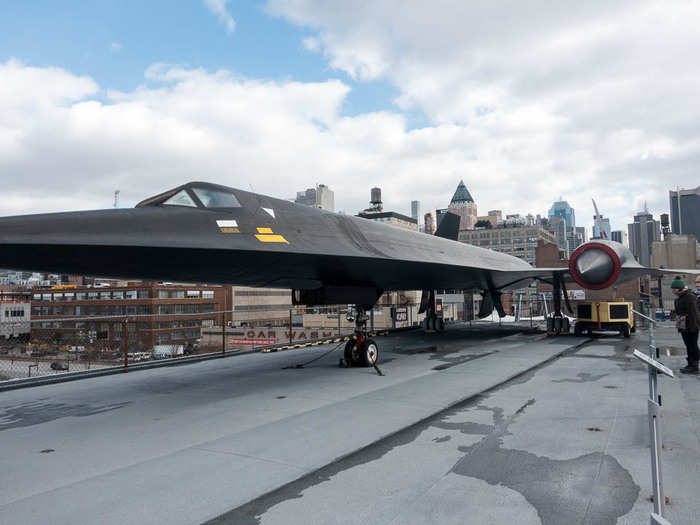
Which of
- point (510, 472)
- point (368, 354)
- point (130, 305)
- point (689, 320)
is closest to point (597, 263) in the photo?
point (689, 320)

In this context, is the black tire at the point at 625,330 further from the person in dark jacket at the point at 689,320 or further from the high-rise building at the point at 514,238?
the high-rise building at the point at 514,238

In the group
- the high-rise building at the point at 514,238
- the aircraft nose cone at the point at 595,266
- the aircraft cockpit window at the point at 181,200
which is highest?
the high-rise building at the point at 514,238

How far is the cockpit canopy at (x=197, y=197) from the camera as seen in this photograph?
19.9 feet

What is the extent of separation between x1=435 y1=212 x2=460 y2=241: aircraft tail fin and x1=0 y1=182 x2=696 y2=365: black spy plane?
5.50m

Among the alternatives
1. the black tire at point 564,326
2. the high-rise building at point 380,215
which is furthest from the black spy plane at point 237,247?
the high-rise building at point 380,215

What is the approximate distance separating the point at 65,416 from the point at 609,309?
49.3 feet

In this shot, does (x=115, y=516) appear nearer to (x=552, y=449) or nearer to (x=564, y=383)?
(x=552, y=449)

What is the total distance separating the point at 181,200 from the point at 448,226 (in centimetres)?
1265

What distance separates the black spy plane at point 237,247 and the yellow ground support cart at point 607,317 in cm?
608

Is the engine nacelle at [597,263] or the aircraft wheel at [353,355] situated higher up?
the engine nacelle at [597,263]

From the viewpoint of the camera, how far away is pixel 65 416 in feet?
17.9

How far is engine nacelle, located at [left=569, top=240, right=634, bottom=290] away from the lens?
1267 cm

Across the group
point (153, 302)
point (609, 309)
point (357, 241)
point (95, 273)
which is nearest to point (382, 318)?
point (153, 302)

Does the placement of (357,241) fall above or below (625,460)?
above
